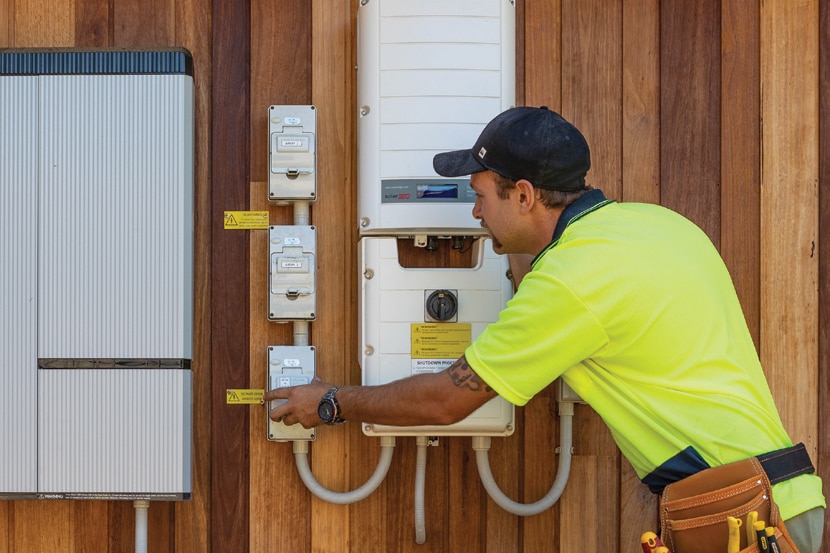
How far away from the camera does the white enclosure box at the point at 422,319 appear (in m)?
2.08

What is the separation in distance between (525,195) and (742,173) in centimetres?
83

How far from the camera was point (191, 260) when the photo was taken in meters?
2.18

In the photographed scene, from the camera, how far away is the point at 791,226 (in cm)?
234

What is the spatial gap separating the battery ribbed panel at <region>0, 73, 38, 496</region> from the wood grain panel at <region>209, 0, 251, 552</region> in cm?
43

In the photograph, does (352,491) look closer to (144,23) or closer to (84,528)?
(84,528)

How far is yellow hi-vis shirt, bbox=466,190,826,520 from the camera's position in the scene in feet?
5.23

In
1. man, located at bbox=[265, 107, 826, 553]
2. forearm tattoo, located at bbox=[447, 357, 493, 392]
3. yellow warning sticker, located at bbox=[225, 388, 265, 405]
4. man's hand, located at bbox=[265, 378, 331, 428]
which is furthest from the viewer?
yellow warning sticker, located at bbox=[225, 388, 265, 405]

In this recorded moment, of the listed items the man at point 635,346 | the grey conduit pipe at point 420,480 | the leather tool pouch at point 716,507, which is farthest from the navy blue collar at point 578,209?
the grey conduit pipe at point 420,480

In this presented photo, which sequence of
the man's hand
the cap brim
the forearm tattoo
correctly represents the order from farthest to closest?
1. the man's hand
2. the cap brim
3. the forearm tattoo

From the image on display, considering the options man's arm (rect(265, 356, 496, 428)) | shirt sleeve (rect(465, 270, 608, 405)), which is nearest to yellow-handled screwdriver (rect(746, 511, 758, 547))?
shirt sleeve (rect(465, 270, 608, 405))

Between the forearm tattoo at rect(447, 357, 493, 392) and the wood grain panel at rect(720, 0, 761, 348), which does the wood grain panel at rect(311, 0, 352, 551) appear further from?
the wood grain panel at rect(720, 0, 761, 348)

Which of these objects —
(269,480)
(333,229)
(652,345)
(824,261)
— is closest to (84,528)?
(269,480)

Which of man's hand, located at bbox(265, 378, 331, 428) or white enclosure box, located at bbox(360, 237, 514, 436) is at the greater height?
white enclosure box, located at bbox(360, 237, 514, 436)

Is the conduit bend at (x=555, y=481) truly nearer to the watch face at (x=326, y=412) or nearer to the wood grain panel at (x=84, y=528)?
the watch face at (x=326, y=412)
